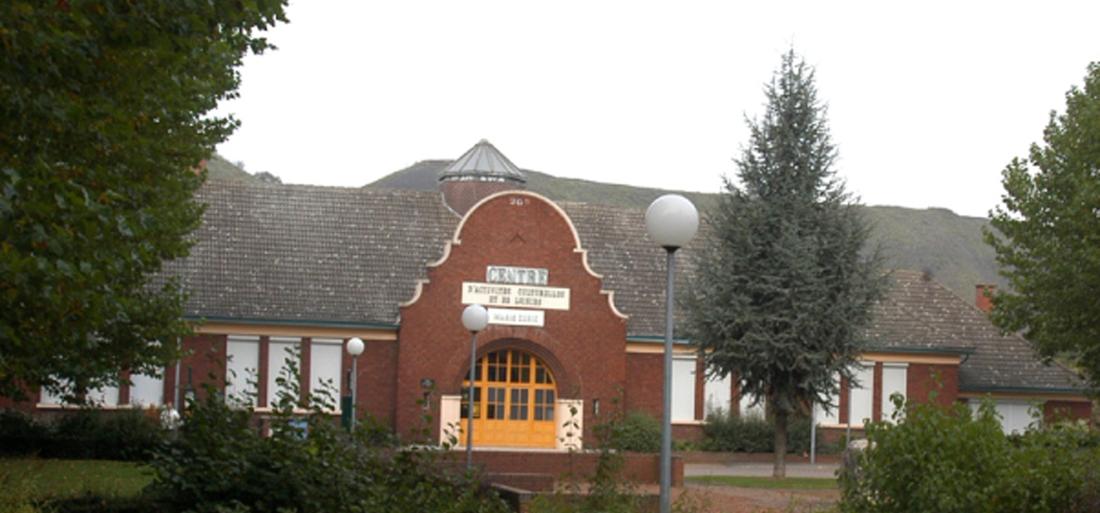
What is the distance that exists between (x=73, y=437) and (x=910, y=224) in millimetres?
112347

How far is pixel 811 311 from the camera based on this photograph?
119 feet

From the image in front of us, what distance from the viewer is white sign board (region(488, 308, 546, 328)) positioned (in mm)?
45344

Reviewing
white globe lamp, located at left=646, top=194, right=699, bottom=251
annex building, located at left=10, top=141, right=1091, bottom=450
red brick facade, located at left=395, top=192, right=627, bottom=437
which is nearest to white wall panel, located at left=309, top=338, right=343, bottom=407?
annex building, located at left=10, top=141, right=1091, bottom=450

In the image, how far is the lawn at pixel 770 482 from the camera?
32.5 m

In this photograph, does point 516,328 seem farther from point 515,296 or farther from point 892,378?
point 892,378

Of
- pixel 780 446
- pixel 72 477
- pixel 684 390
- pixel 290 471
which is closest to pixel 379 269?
pixel 684 390

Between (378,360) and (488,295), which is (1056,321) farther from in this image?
(378,360)

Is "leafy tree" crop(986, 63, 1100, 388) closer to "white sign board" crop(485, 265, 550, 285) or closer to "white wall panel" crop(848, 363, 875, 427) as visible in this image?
"white wall panel" crop(848, 363, 875, 427)

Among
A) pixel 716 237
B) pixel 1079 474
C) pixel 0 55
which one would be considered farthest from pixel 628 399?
pixel 0 55

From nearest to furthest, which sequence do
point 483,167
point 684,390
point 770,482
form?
point 770,482 < point 684,390 < point 483,167

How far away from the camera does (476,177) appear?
2181 inches

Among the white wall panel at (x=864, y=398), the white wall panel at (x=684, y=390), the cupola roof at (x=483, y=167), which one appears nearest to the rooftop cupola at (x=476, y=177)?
the cupola roof at (x=483, y=167)

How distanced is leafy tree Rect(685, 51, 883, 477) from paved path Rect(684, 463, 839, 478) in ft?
6.34

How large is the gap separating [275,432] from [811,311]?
72.0 feet
